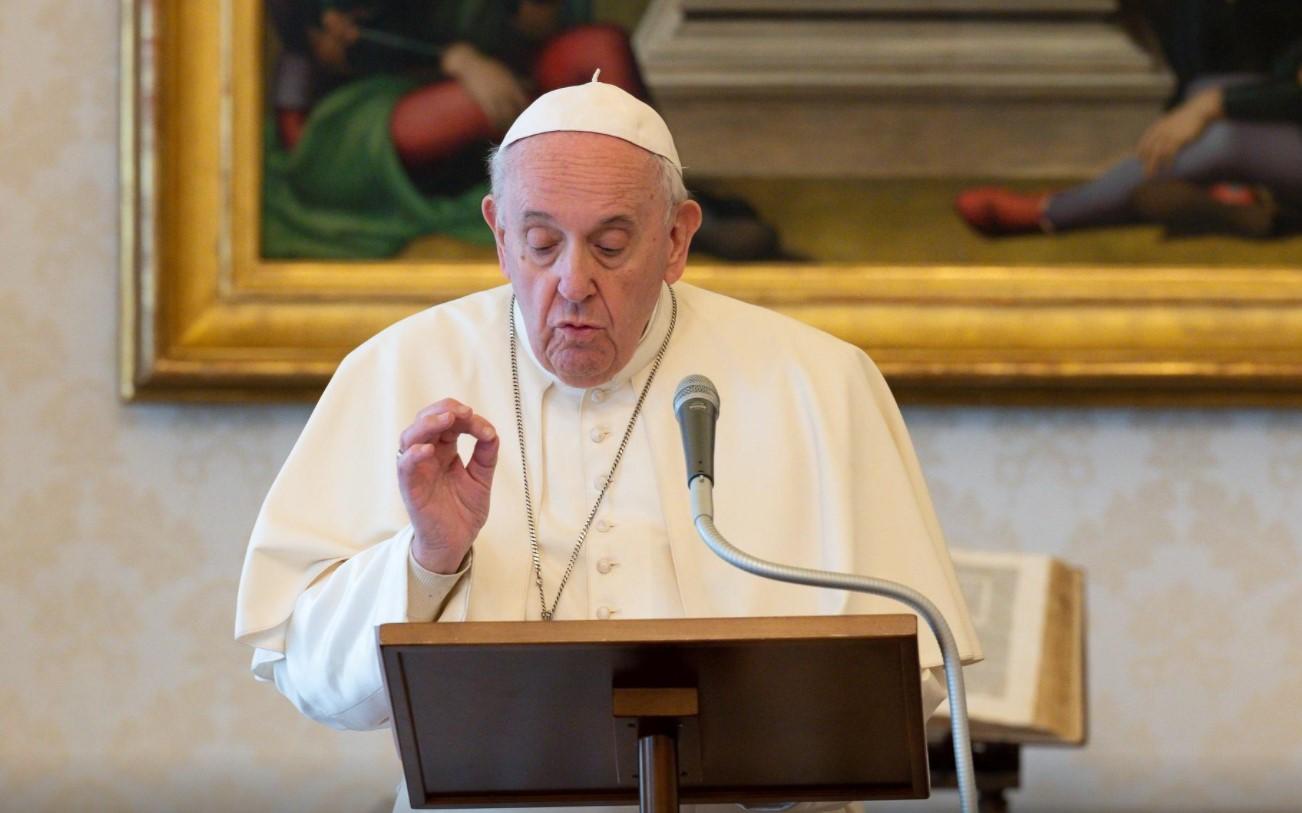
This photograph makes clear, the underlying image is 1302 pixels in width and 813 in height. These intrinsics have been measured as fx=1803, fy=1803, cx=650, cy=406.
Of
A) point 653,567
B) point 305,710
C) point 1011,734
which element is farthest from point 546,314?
point 1011,734

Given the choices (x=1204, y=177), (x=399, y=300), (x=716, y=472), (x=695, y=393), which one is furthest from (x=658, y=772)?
(x=1204, y=177)

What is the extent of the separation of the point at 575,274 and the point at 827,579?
773 millimetres

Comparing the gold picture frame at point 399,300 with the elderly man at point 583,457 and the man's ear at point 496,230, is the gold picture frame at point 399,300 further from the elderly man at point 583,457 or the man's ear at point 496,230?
the man's ear at point 496,230

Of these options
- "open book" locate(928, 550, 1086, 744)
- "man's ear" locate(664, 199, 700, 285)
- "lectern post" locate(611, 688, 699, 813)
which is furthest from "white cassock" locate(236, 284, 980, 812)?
"open book" locate(928, 550, 1086, 744)

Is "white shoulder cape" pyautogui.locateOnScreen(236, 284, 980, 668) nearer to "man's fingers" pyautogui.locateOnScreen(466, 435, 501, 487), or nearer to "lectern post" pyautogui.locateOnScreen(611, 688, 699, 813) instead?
"man's fingers" pyautogui.locateOnScreen(466, 435, 501, 487)

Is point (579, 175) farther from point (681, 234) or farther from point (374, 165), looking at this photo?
point (374, 165)

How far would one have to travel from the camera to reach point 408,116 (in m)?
4.05

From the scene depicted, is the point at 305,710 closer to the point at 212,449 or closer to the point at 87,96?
the point at 212,449

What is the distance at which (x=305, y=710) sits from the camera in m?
2.54

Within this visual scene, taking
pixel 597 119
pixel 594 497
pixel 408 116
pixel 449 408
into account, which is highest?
pixel 408 116

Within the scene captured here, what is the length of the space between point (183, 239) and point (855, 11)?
1586mm

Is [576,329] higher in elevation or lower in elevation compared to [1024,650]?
higher

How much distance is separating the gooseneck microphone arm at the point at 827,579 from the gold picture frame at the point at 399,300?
6.57 feet

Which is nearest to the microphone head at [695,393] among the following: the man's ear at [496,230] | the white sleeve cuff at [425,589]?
the white sleeve cuff at [425,589]
